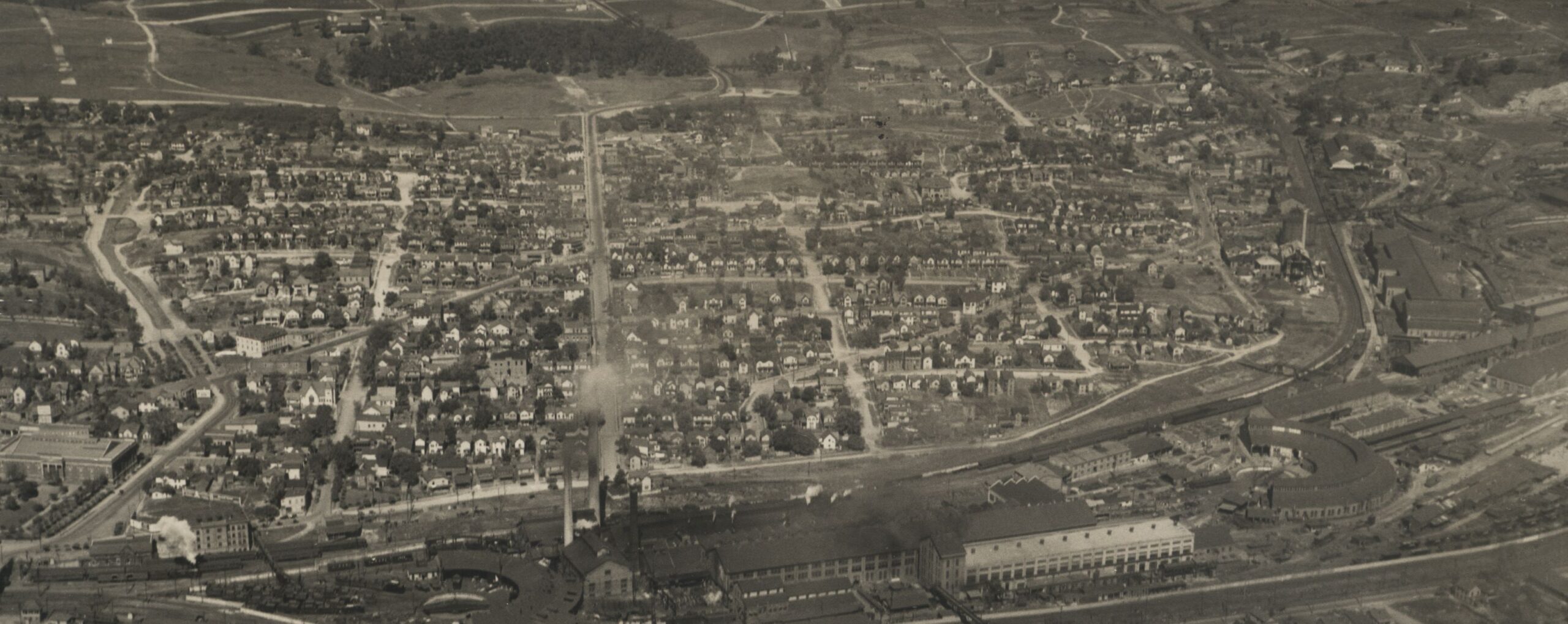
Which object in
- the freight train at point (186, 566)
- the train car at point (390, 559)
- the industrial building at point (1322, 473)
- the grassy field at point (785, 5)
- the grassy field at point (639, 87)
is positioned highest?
the grassy field at point (785, 5)

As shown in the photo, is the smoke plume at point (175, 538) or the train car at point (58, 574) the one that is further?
the smoke plume at point (175, 538)

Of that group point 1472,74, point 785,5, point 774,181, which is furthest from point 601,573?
point 785,5

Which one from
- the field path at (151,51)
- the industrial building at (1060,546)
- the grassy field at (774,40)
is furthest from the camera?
the grassy field at (774,40)

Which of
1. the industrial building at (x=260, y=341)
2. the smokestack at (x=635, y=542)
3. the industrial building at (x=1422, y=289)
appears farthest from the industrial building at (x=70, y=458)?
the industrial building at (x=1422, y=289)

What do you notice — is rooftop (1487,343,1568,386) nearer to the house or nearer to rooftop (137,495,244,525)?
the house

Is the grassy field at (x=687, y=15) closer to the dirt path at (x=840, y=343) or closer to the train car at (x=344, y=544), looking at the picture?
the dirt path at (x=840, y=343)
